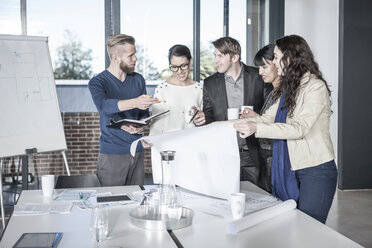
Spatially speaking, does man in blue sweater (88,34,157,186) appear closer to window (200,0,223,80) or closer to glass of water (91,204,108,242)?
glass of water (91,204,108,242)

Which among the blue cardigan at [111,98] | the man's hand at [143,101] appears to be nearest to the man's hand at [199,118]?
the man's hand at [143,101]

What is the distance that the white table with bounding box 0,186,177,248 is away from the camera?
170 cm

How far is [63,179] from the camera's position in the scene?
→ 11.3 ft

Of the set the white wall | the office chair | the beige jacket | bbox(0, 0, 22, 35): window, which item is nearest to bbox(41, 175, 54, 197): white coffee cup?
the office chair

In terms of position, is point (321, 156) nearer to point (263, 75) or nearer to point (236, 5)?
point (263, 75)

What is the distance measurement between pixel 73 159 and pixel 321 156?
11.0ft

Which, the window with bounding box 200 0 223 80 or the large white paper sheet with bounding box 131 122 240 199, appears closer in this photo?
the large white paper sheet with bounding box 131 122 240 199

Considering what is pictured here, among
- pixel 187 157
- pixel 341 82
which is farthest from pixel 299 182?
pixel 341 82

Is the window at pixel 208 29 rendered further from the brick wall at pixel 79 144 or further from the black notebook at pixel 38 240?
the black notebook at pixel 38 240

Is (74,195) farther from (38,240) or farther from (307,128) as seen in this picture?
(307,128)

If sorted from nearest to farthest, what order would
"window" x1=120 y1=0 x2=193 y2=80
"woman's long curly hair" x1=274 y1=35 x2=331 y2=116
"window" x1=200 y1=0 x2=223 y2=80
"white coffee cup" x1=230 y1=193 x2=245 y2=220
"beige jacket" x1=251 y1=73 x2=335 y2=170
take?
"white coffee cup" x1=230 y1=193 x2=245 y2=220
"beige jacket" x1=251 y1=73 x2=335 y2=170
"woman's long curly hair" x1=274 y1=35 x2=331 y2=116
"window" x1=120 y1=0 x2=193 y2=80
"window" x1=200 y1=0 x2=223 y2=80

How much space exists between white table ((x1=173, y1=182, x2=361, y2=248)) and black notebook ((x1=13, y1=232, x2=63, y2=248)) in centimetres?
48

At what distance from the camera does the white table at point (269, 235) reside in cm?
170

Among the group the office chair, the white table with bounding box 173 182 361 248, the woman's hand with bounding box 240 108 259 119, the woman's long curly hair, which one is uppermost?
the woman's long curly hair
